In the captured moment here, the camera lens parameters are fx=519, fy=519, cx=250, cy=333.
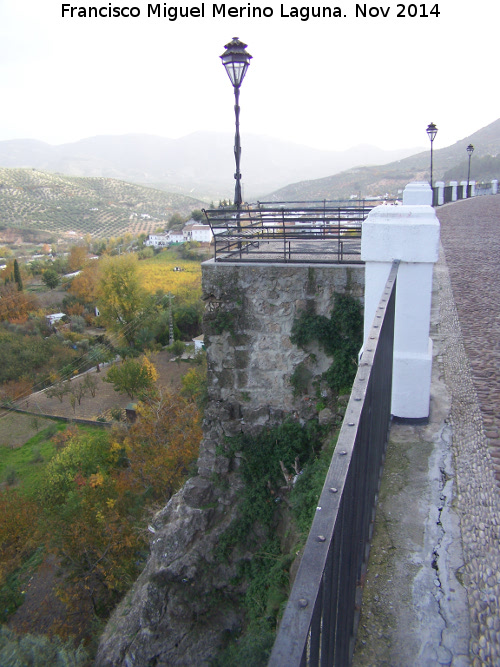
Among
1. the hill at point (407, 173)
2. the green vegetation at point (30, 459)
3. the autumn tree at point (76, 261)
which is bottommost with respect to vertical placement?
the green vegetation at point (30, 459)

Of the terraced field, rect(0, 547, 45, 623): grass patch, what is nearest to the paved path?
rect(0, 547, 45, 623): grass patch

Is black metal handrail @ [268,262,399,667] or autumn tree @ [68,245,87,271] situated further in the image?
autumn tree @ [68,245,87,271]

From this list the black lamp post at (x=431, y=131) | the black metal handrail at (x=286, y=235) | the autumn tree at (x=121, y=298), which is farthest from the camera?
the autumn tree at (x=121, y=298)

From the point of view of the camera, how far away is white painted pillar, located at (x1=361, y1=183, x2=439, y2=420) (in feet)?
11.1

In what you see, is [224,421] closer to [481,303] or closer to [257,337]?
[257,337]

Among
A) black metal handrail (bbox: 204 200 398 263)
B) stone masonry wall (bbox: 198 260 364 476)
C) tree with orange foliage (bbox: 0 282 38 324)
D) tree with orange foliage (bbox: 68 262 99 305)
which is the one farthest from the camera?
tree with orange foliage (bbox: 68 262 99 305)

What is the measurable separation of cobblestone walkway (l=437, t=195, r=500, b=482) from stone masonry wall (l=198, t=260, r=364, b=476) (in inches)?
63.6

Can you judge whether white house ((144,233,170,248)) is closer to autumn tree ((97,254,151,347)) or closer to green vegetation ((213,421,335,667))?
autumn tree ((97,254,151,347))

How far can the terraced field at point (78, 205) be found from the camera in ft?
278

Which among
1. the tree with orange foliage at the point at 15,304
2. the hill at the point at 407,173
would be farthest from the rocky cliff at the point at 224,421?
the hill at the point at 407,173

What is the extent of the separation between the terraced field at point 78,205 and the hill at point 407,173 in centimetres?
→ 3099

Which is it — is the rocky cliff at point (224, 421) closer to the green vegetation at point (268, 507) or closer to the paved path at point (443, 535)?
the green vegetation at point (268, 507)

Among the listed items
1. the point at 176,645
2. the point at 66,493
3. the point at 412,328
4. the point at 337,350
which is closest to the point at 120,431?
the point at 66,493

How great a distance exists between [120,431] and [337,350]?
17863 mm
